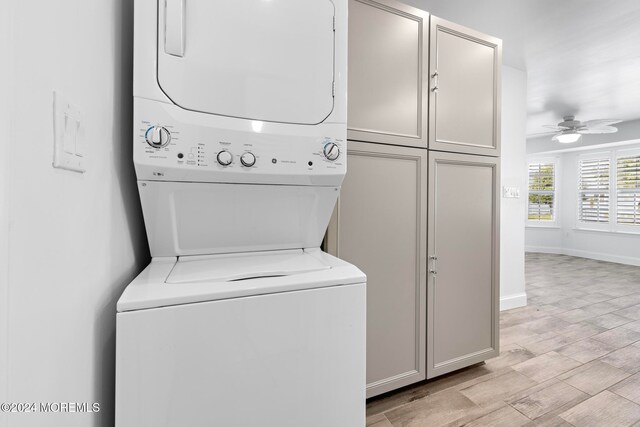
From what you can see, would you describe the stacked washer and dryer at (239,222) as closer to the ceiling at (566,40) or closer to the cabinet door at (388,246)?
the cabinet door at (388,246)

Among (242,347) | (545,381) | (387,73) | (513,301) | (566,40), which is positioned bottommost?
(545,381)

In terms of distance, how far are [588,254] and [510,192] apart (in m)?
4.73

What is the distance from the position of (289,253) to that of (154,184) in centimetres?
52

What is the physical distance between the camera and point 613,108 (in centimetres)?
450

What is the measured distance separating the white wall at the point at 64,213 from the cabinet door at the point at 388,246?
0.91 m

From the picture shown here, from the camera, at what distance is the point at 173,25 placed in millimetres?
838

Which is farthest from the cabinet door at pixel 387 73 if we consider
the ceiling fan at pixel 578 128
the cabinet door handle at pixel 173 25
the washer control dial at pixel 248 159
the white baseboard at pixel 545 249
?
the white baseboard at pixel 545 249

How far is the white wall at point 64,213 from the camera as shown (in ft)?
1.47

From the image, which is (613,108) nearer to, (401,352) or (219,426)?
(401,352)

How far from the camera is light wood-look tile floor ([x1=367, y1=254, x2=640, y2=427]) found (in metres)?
1.58

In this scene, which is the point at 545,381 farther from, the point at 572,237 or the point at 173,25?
the point at 572,237

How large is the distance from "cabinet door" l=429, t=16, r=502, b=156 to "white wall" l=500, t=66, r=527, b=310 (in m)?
1.51

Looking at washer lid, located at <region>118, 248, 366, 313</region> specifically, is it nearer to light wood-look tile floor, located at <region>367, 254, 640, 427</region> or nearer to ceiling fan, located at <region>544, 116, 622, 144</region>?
light wood-look tile floor, located at <region>367, 254, 640, 427</region>

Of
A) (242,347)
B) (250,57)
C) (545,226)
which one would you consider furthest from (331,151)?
(545,226)
